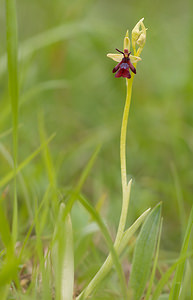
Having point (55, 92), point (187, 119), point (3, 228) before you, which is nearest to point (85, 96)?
point (55, 92)

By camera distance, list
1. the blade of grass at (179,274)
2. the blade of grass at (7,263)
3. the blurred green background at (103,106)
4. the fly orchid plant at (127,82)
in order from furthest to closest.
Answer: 1. the blurred green background at (103,106)
2. the fly orchid plant at (127,82)
3. the blade of grass at (179,274)
4. the blade of grass at (7,263)

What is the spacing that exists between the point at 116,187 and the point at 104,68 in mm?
1559

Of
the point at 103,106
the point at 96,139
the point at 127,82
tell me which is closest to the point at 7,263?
the point at 127,82

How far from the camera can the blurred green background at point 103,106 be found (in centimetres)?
328

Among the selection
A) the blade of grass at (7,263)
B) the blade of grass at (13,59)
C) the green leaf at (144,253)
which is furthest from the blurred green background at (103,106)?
the blade of grass at (7,263)

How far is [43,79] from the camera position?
4703mm

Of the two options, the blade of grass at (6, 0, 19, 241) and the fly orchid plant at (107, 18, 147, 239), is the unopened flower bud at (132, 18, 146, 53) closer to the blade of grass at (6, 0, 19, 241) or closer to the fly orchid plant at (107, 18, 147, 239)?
the fly orchid plant at (107, 18, 147, 239)

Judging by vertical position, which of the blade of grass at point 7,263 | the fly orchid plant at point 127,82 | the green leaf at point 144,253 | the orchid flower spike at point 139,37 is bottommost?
the green leaf at point 144,253

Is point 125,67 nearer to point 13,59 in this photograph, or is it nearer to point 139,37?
point 139,37

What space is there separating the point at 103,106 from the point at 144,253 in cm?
304

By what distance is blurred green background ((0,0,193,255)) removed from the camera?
10.8ft

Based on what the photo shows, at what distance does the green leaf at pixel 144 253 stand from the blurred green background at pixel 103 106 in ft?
3.09

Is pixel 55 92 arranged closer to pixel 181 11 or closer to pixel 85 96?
pixel 85 96

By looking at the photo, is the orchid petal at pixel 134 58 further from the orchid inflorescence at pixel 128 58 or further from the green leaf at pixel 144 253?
the green leaf at pixel 144 253
